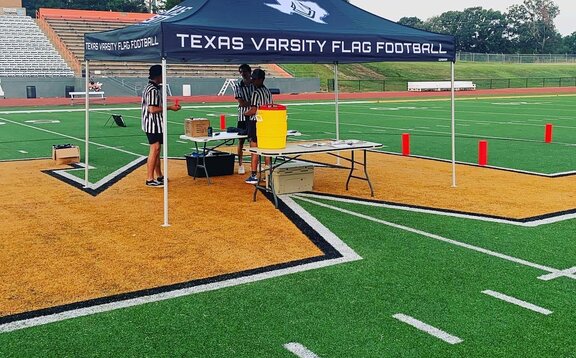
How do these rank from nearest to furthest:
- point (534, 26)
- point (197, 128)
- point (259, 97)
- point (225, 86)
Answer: point (197, 128) < point (259, 97) < point (225, 86) < point (534, 26)

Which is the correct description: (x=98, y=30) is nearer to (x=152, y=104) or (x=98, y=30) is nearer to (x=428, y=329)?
(x=152, y=104)

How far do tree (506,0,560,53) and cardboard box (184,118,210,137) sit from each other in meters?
118

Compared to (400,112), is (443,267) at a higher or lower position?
lower

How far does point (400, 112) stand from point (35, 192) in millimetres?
22422

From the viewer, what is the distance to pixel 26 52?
2014 inches

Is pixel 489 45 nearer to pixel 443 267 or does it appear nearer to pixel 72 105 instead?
pixel 72 105

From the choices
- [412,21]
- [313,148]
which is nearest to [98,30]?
[313,148]

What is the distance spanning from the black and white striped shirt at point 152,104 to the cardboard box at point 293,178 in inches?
86.4

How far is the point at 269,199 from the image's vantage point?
9.86m

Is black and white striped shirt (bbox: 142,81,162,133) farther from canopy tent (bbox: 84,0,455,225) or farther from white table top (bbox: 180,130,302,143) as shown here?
canopy tent (bbox: 84,0,455,225)

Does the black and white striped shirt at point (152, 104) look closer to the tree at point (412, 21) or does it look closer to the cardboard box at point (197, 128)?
the cardboard box at point (197, 128)

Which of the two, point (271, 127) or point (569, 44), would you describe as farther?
point (569, 44)

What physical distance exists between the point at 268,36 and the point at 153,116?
285 centimetres

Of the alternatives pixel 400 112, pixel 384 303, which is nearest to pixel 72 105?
pixel 400 112
